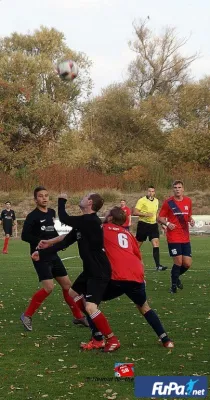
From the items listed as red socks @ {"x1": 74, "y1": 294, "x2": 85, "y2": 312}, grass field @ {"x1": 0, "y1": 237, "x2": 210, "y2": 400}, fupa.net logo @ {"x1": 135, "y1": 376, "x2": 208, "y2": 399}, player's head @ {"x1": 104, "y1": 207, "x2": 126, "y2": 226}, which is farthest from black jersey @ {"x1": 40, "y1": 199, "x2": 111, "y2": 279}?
fupa.net logo @ {"x1": 135, "y1": 376, "x2": 208, "y2": 399}

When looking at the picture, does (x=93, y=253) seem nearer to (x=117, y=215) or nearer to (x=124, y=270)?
(x=124, y=270)

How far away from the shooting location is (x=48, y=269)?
10.4 metres

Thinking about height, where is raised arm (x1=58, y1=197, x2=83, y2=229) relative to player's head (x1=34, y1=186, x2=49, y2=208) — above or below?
below

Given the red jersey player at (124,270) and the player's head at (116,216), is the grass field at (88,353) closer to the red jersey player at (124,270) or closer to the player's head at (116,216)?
the red jersey player at (124,270)

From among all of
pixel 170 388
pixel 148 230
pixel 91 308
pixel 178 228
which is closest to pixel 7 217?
pixel 148 230

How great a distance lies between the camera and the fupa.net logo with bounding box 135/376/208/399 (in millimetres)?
6582

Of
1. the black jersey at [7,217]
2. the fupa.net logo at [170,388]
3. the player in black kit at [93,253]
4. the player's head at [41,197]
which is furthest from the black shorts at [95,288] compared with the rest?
the black jersey at [7,217]

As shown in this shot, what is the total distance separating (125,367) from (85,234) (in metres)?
1.90

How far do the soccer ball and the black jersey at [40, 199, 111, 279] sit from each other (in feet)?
26.1

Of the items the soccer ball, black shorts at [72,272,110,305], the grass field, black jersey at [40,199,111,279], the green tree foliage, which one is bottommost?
the grass field

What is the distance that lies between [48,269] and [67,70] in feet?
23.1

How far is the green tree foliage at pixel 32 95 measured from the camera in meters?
57.5

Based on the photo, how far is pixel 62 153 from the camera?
60938mm

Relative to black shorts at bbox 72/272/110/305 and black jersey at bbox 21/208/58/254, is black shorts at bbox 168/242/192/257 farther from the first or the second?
black shorts at bbox 72/272/110/305
